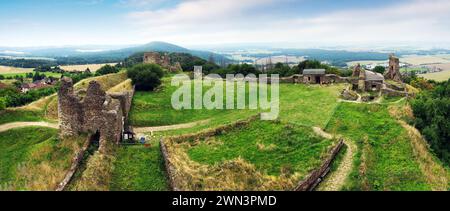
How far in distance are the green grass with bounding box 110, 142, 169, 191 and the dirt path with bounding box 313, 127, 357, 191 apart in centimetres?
886

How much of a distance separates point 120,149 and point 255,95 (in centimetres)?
1962

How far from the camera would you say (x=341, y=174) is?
23250 mm

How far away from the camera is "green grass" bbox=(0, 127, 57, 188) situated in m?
24.9

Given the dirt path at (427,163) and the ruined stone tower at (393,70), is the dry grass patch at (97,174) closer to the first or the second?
the dirt path at (427,163)

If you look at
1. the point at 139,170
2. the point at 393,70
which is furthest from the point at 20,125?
the point at 393,70

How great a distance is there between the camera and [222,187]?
20.7 meters

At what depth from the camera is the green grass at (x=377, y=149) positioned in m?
22.3

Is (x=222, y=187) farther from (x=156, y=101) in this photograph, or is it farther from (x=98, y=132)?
(x=156, y=101)

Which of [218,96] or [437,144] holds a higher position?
[218,96]

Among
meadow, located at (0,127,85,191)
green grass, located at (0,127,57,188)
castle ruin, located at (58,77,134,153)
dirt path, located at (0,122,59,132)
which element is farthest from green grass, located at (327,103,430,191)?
dirt path, located at (0,122,59,132)

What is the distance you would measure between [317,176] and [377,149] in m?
6.20

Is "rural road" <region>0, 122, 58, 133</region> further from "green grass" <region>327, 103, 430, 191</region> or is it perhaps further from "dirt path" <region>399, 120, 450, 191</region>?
"dirt path" <region>399, 120, 450, 191</region>

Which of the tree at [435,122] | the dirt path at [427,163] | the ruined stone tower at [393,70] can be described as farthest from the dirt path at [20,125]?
the ruined stone tower at [393,70]

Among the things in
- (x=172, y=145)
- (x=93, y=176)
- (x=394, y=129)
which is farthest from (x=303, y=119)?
(x=93, y=176)
